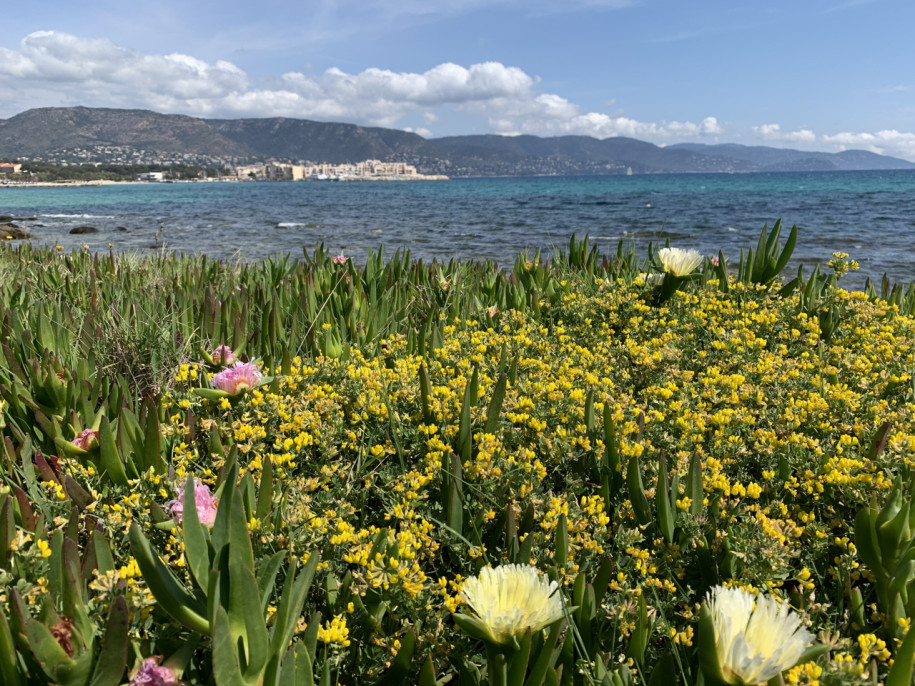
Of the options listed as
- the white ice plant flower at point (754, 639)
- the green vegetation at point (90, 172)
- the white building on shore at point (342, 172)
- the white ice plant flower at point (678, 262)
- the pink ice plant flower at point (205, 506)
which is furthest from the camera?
the white building on shore at point (342, 172)

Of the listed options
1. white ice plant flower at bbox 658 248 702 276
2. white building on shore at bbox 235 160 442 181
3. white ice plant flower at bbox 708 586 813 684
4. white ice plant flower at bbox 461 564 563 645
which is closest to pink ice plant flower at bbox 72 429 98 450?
white ice plant flower at bbox 461 564 563 645

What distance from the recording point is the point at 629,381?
258 cm

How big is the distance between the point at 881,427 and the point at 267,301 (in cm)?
272

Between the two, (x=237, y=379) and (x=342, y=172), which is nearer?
(x=237, y=379)

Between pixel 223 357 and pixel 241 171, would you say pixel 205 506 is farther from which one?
pixel 241 171

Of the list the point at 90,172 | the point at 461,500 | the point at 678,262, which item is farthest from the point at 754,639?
the point at 90,172

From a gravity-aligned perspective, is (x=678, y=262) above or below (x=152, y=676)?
above

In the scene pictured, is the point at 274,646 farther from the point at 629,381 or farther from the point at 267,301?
the point at 267,301

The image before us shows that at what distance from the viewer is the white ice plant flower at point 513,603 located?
1027 millimetres

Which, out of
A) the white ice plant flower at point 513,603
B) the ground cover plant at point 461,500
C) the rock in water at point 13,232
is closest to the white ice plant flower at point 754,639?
the ground cover plant at point 461,500

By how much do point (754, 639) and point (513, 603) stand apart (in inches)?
15.0

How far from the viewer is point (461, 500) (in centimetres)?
162

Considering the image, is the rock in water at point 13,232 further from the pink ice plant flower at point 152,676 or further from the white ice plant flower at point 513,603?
the white ice plant flower at point 513,603

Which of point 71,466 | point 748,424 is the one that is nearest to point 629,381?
point 748,424
